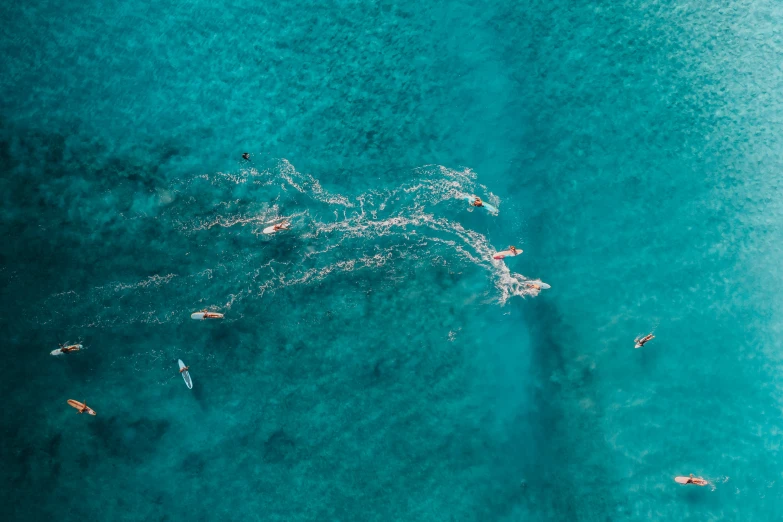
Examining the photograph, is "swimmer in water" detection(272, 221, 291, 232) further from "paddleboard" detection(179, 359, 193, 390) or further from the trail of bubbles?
"paddleboard" detection(179, 359, 193, 390)

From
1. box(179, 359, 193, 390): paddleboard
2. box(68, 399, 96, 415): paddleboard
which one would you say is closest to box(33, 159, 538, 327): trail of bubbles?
box(179, 359, 193, 390): paddleboard

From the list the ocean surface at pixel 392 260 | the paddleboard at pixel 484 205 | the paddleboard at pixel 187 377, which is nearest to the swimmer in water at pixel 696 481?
the ocean surface at pixel 392 260

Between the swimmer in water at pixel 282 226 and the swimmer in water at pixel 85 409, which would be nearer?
the swimmer in water at pixel 85 409

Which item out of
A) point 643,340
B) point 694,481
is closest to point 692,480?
point 694,481

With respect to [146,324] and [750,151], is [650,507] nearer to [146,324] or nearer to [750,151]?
[750,151]

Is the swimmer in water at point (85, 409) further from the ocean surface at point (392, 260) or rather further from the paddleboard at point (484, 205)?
the paddleboard at point (484, 205)
